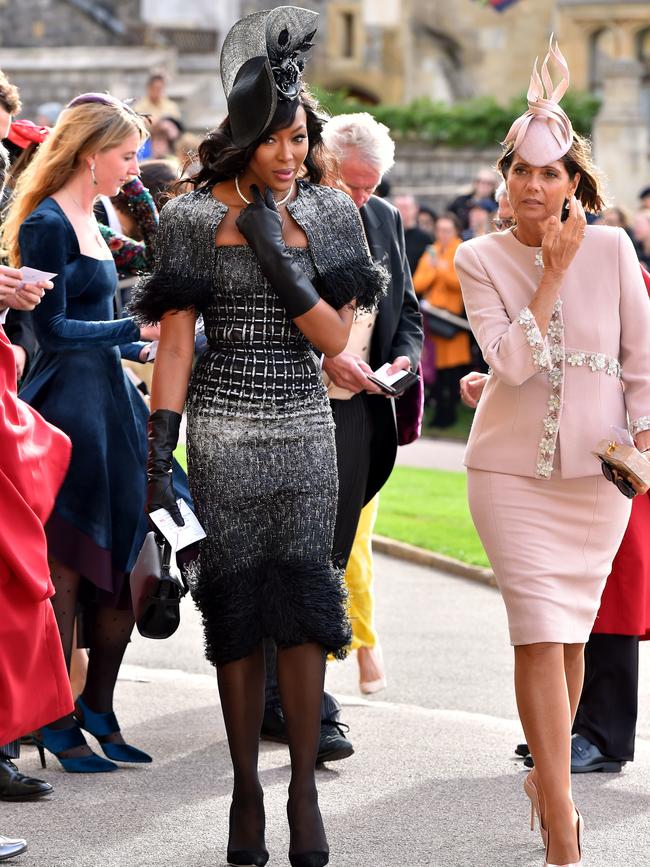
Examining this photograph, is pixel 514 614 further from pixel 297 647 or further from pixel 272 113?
pixel 272 113

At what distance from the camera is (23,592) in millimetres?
5207

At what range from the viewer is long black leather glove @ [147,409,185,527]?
16.7 feet

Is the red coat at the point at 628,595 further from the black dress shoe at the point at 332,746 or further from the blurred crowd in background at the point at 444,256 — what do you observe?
the blurred crowd in background at the point at 444,256

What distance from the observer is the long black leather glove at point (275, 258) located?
5.01 meters

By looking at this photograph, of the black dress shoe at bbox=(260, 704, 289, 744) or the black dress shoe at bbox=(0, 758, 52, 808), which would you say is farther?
the black dress shoe at bbox=(260, 704, 289, 744)

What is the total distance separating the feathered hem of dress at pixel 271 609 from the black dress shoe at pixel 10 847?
30.4 inches

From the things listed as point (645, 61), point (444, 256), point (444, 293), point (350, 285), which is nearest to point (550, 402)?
point (350, 285)

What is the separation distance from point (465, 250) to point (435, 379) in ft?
42.3

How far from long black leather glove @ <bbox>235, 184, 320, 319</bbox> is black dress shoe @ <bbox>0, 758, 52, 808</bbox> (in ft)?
6.08

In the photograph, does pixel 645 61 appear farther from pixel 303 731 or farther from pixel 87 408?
pixel 303 731

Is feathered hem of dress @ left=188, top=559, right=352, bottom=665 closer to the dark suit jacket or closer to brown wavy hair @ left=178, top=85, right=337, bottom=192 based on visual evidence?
brown wavy hair @ left=178, top=85, right=337, bottom=192

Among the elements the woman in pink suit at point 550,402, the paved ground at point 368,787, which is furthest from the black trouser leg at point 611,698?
the woman in pink suit at point 550,402

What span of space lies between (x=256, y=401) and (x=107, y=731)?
71.8 inches

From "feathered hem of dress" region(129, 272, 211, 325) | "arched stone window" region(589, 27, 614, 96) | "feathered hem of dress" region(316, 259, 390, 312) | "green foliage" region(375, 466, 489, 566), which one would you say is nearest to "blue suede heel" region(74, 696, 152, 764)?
"feathered hem of dress" region(129, 272, 211, 325)
